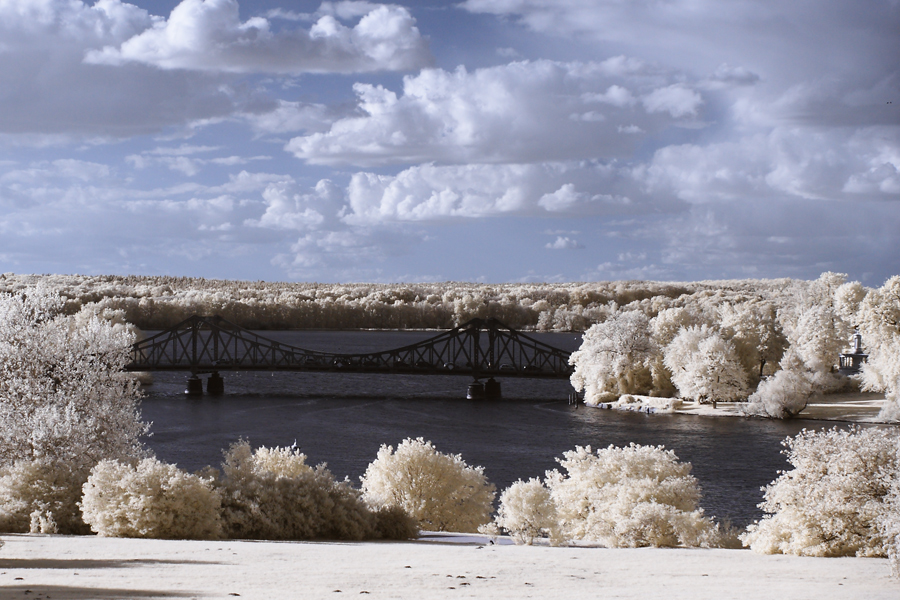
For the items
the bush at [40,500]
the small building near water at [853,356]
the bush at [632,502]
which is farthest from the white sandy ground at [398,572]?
the small building near water at [853,356]

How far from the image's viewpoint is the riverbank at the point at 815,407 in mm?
68037

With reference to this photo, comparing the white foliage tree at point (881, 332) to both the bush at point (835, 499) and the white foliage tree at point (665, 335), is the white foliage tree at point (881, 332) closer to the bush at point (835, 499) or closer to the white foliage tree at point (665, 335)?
the white foliage tree at point (665, 335)

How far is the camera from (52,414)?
88.5 feet

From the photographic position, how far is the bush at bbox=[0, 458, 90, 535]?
21188 mm

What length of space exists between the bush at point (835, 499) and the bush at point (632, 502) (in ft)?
11.4

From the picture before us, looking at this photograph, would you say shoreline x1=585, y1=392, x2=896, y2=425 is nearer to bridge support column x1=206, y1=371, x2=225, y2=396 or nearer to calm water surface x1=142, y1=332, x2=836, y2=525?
calm water surface x1=142, y1=332, x2=836, y2=525

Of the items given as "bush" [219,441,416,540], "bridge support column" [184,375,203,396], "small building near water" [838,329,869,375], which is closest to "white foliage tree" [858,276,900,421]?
"small building near water" [838,329,869,375]

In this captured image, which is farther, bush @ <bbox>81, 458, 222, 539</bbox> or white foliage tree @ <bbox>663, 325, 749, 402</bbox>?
white foliage tree @ <bbox>663, 325, 749, 402</bbox>

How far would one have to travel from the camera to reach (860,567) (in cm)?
1739

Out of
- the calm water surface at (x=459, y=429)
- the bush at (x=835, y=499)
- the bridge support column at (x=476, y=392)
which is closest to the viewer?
the bush at (x=835, y=499)

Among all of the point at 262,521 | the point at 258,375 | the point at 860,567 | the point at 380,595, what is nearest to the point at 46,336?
the point at 262,521

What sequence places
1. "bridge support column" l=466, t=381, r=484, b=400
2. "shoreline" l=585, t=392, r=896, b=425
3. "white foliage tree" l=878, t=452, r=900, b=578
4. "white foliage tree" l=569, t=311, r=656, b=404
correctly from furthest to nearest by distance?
"bridge support column" l=466, t=381, r=484, b=400 < "white foliage tree" l=569, t=311, r=656, b=404 < "shoreline" l=585, t=392, r=896, b=425 < "white foliage tree" l=878, t=452, r=900, b=578

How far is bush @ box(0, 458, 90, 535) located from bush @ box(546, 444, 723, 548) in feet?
44.0

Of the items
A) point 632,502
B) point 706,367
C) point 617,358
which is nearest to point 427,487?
point 632,502
